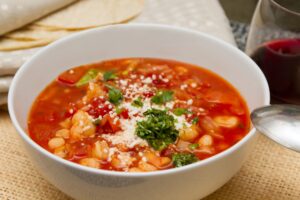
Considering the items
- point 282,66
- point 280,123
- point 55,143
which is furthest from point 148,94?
point 282,66

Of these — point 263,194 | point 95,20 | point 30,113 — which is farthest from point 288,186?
point 95,20

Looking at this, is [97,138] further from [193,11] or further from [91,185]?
[193,11]

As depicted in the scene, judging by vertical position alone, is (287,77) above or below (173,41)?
below

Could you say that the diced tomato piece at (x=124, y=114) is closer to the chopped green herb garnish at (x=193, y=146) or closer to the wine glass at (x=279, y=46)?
the chopped green herb garnish at (x=193, y=146)

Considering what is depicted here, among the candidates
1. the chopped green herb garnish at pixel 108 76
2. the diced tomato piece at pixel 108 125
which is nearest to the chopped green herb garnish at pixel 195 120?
the diced tomato piece at pixel 108 125

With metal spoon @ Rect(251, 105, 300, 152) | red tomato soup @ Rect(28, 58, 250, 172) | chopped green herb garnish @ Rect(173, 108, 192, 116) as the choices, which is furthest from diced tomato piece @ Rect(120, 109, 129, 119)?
metal spoon @ Rect(251, 105, 300, 152)

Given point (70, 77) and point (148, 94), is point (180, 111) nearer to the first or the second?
point (148, 94)
